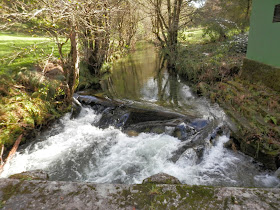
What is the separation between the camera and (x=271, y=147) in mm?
4609

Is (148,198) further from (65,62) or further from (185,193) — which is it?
(65,62)

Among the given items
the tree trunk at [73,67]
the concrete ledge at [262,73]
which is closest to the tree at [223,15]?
the concrete ledge at [262,73]

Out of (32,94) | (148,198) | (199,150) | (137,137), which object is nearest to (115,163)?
(137,137)

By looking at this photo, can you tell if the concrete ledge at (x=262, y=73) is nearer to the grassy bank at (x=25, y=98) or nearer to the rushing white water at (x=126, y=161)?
the rushing white water at (x=126, y=161)

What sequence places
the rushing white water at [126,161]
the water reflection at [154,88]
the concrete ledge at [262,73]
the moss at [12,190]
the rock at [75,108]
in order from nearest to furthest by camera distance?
the moss at [12,190]
the rushing white water at [126,161]
the concrete ledge at [262,73]
the rock at [75,108]
the water reflection at [154,88]

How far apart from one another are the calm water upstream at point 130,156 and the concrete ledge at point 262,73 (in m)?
1.96

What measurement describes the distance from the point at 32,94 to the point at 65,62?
1815 millimetres

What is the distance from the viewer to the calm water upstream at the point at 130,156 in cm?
464

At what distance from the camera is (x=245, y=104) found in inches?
252

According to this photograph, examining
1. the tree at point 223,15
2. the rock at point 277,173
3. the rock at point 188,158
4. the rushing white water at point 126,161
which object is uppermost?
the tree at point 223,15

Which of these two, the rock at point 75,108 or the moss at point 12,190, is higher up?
the moss at point 12,190

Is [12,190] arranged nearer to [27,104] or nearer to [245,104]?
[27,104]

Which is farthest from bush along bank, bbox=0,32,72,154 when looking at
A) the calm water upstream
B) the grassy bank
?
the calm water upstream

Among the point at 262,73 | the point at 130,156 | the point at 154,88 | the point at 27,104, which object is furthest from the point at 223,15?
the point at 27,104
